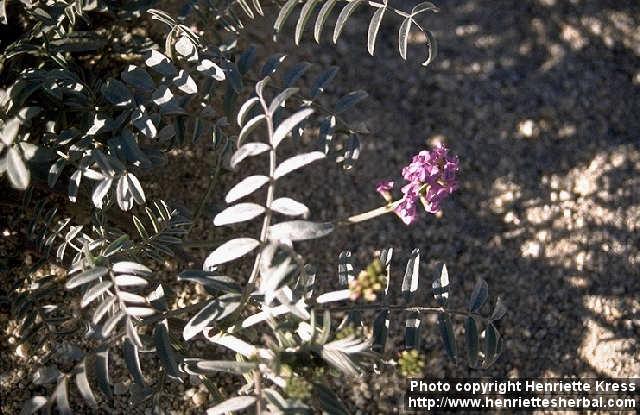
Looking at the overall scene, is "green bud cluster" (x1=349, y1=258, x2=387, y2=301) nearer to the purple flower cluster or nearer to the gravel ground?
the purple flower cluster

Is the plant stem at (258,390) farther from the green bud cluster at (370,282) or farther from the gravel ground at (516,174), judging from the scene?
the gravel ground at (516,174)

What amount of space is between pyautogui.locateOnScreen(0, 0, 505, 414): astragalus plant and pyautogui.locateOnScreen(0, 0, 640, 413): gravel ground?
16 cm

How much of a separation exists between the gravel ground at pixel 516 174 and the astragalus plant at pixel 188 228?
16 centimetres

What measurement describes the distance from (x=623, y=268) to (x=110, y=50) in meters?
1.53

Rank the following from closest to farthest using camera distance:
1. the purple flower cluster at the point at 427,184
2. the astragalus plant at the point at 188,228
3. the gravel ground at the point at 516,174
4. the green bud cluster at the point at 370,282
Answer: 1. the green bud cluster at the point at 370,282
2. the astragalus plant at the point at 188,228
3. the purple flower cluster at the point at 427,184
4. the gravel ground at the point at 516,174

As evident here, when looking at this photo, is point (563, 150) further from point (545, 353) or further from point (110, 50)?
point (110, 50)

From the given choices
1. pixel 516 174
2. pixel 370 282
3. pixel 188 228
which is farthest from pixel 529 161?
pixel 370 282

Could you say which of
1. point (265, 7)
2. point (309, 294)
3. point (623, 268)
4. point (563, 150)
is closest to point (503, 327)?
point (623, 268)

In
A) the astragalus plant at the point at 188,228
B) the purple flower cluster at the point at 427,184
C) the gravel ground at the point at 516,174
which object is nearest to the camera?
the astragalus plant at the point at 188,228

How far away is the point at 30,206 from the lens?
1.94m

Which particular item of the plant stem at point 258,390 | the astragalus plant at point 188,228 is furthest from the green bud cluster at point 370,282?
the plant stem at point 258,390

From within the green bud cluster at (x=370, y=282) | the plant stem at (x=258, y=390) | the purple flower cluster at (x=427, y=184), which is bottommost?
the plant stem at (x=258, y=390)

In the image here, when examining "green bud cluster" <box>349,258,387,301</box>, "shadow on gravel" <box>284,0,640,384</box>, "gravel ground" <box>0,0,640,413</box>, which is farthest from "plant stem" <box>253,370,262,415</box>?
"shadow on gravel" <box>284,0,640,384</box>

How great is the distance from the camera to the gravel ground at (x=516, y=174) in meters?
2.04
